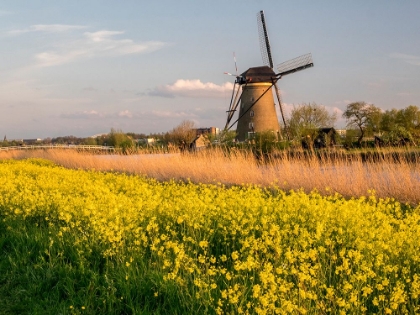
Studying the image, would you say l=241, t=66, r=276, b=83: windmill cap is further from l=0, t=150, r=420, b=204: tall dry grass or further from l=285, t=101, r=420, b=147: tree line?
l=0, t=150, r=420, b=204: tall dry grass

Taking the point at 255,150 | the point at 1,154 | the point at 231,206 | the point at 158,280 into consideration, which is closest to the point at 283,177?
the point at 231,206

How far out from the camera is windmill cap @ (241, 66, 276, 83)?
37.8 m

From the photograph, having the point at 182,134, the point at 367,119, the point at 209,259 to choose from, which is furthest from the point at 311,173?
the point at 367,119

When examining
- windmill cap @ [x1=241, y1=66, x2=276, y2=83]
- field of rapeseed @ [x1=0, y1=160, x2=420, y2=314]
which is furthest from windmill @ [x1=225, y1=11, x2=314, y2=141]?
field of rapeseed @ [x1=0, y1=160, x2=420, y2=314]

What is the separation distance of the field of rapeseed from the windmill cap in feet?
101

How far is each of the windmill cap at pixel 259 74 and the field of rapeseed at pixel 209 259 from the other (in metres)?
30.9

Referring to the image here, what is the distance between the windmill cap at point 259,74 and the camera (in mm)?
37781

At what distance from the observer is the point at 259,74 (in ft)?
125

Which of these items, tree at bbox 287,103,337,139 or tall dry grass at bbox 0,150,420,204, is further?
tree at bbox 287,103,337,139

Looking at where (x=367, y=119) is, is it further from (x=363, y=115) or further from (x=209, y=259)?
(x=209, y=259)

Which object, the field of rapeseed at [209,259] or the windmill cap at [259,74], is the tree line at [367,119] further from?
the field of rapeseed at [209,259]

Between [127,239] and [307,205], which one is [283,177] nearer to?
[307,205]

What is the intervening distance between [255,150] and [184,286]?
17674mm

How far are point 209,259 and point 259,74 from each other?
111ft
